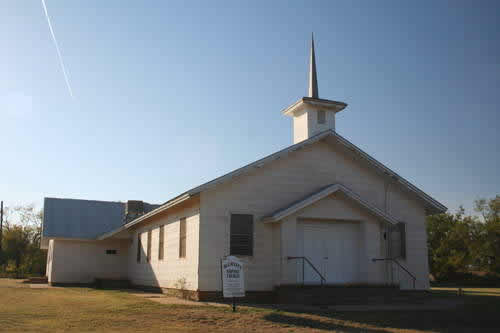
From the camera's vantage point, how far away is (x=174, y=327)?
12406 millimetres

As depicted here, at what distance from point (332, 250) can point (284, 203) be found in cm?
255

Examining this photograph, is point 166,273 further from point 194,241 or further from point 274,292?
point 274,292

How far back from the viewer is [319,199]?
63.3 ft

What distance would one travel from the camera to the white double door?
64.2 ft

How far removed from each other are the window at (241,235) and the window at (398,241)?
19.7 ft

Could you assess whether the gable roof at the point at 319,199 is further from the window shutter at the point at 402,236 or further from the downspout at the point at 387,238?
the window shutter at the point at 402,236

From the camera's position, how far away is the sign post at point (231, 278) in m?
15.6

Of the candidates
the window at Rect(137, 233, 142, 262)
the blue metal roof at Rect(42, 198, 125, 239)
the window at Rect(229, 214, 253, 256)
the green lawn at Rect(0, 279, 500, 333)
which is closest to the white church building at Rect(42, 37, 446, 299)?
the window at Rect(229, 214, 253, 256)

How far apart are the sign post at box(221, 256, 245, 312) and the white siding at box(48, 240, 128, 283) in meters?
18.5

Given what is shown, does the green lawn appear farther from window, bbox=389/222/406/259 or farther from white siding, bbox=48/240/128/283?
white siding, bbox=48/240/128/283

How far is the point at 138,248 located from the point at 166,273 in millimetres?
7198

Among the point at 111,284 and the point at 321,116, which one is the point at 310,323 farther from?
the point at 111,284

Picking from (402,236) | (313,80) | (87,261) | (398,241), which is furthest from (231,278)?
(87,261)

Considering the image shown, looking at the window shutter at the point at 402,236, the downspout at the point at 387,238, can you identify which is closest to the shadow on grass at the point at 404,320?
the downspout at the point at 387,238
